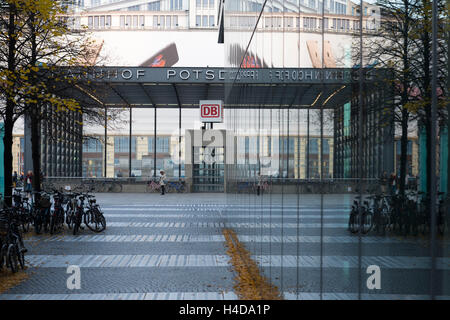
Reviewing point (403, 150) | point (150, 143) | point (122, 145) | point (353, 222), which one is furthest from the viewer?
point (150, 143)

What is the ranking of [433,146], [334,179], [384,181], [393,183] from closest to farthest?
1. [433,146]
2. [393,183]
3. [384,181]
4. [334,179]

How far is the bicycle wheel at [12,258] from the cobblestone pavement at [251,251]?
0.37 m

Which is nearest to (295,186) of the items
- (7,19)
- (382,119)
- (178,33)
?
(382,119)

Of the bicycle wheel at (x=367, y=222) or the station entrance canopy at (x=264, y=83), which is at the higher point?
the station entrance canopy at (x=264, y=83)

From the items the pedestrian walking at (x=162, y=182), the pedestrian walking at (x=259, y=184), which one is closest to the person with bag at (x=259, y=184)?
the pedestrian walking at (x=259, y=184)

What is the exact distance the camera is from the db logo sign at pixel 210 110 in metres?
31.2

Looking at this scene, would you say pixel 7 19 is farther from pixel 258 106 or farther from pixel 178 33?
pixel 178 33

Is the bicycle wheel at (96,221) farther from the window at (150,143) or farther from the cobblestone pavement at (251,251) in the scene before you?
the window at (150,143)

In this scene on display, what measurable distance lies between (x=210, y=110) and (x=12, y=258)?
79.0 ft

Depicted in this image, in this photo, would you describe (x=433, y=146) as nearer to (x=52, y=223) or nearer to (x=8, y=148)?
(x=52, y=223)

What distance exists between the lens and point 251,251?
8.40 m

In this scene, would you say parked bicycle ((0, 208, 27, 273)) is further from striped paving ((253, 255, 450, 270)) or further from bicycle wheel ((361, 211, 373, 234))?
bicycle wheel ((361, 211, 373, 234))

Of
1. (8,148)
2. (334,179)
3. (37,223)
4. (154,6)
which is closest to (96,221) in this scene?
(37,223)

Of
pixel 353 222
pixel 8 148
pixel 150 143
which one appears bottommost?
pixel 353 222
